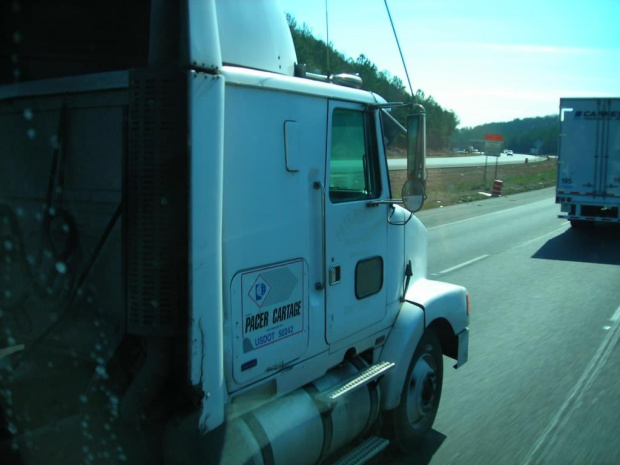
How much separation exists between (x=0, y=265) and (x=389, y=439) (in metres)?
2.76

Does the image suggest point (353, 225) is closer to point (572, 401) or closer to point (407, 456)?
point (407, 456)

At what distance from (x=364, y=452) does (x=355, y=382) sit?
Result: 1.76 feet

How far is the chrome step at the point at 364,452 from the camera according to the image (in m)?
3.75

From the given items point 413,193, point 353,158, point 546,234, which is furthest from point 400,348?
point 546,234

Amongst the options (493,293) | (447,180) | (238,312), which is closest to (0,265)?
(238,312)

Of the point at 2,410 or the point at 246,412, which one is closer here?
the point at 2,410

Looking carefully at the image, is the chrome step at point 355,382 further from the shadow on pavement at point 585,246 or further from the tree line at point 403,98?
the shadow on pavement at point 585,246

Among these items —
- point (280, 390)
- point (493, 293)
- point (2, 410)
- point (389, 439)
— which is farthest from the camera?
point (493, 293)

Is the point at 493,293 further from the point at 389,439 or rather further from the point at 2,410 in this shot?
the point at 2,410

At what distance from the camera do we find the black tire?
4.33 metres

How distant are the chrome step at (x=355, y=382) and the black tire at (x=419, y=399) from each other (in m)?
0.45

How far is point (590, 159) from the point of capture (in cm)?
1805

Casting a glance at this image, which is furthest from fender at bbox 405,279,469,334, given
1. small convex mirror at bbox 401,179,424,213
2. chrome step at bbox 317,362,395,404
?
small convex mirror at bbox 401,179,424,213

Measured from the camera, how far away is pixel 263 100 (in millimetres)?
3051
